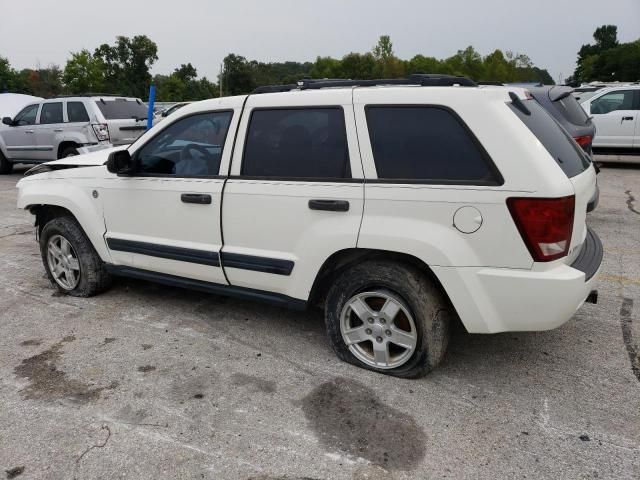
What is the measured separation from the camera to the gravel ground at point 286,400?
255cm

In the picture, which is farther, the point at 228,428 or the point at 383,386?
the point at 383,386

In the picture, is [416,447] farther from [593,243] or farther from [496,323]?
[593,243]

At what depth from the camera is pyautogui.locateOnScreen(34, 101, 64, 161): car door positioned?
11445 millimetres

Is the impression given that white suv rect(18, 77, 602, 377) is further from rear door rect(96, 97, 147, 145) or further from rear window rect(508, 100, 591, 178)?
rear door rect(96, 97, 147, 145)

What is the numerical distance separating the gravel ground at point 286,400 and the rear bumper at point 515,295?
485 mm

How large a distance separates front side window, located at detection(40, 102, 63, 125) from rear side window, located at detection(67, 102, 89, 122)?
29 centimetres

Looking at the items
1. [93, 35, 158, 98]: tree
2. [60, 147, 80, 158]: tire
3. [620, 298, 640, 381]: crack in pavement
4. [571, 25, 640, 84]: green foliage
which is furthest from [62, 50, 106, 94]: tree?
[571, 25, 640, 84]: green foliage

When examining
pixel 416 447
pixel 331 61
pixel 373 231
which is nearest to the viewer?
pixel 416 447

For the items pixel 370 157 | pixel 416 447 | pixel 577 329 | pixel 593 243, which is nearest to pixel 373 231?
pixel 370 157

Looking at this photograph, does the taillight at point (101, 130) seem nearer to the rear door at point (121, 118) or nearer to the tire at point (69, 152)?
the rear door at point (121, 118)

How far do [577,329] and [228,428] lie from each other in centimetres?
264

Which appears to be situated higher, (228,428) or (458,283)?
(458,283)

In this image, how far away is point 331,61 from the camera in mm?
85125

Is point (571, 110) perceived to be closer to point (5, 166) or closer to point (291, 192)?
point (291, 192)
